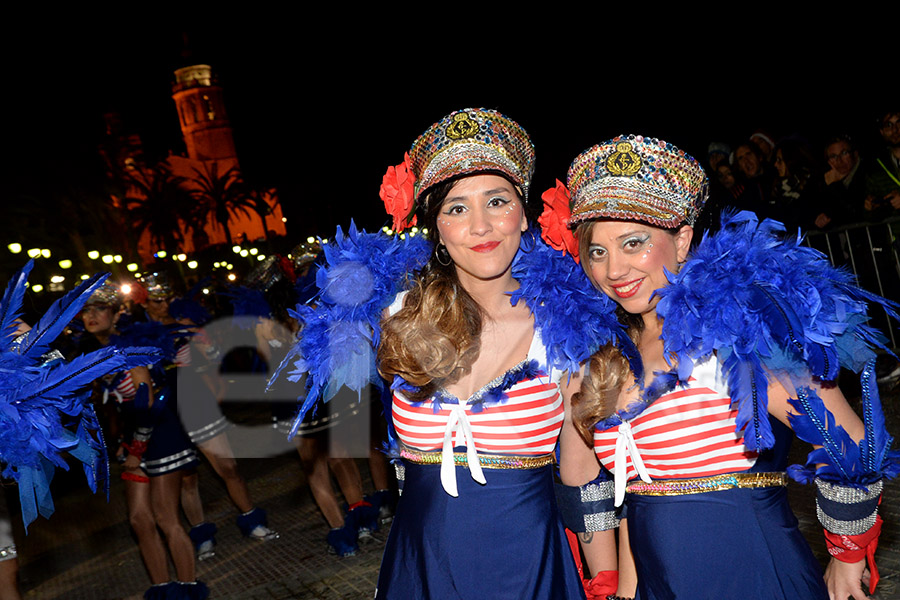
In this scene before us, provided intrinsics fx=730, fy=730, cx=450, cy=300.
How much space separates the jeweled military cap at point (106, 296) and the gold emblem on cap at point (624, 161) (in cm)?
401

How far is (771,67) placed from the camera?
786 centimetres

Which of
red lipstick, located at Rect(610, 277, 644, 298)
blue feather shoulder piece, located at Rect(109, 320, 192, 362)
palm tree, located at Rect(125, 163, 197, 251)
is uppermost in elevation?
palm tree, located at Rect(125, 163, 197, 251)

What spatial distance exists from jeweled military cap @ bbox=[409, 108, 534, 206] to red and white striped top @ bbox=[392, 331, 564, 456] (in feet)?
1.98

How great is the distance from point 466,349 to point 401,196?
1.90ft

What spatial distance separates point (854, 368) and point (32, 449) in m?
2.34

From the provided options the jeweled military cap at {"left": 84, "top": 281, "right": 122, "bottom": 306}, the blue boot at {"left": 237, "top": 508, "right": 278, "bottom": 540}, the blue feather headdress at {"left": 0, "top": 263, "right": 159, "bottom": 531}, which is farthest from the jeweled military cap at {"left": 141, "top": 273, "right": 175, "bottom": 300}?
the blue feather headdress at {"left": 0, "top": 263, "right": 159, "bottom": 531}

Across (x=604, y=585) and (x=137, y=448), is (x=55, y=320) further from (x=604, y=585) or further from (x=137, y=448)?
(x=137, y=448)

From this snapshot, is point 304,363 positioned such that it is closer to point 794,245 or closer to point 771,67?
point 794,245

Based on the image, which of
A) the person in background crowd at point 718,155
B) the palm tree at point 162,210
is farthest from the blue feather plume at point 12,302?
the palm tree at point 162,210

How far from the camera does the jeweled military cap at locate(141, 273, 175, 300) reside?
5.67 metres

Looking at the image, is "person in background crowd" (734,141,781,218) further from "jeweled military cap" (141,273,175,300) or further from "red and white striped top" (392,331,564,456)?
"jeweled military cap" (141,273,175,300)

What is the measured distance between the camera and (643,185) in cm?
195

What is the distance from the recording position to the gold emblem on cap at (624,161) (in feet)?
6.46

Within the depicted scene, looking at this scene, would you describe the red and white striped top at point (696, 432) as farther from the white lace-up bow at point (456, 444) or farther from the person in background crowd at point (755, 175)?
the person in background crowd at point (755, 175)
